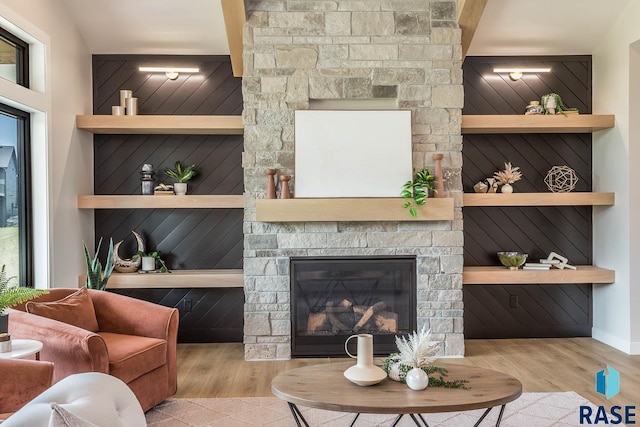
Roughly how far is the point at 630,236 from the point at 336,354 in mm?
2791

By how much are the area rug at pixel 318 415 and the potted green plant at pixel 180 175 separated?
2.20 m

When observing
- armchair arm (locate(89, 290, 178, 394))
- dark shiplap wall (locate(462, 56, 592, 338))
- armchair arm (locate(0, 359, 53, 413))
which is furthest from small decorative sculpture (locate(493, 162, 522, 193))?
armchair arm (locate(0, 359, 53, 413))

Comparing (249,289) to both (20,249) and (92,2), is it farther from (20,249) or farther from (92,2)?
(92,2)

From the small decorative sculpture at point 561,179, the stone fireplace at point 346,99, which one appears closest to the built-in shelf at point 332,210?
the stone fireplace at point 346,99

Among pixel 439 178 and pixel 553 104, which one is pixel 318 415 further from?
pixel 553 104

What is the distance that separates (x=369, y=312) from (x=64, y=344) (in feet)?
8.75

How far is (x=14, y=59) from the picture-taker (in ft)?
14.3

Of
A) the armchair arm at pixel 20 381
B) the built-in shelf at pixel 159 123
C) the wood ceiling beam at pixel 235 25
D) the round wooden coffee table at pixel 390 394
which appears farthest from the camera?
the built-in shelf at pixel 159 123

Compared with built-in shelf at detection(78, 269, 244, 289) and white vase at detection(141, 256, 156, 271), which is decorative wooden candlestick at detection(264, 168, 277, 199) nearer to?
built-in shelf at detection(78, 269, 244, 289)

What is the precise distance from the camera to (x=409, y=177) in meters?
4.98

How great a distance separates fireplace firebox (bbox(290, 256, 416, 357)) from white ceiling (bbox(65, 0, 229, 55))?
2.26m

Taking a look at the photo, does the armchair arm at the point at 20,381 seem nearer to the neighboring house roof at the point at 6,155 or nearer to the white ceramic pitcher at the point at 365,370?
the white ceramic pitcher at the point at 365,370

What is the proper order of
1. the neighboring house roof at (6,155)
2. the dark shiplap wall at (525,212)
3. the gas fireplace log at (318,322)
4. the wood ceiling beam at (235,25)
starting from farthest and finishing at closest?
the dark shiplap wall at (525,212), the gas fireplace log at (318,322), the wood ceiling beam at (235,25), the neighboring house roof at (6,155)

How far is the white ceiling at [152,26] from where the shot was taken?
5090 millimetres
